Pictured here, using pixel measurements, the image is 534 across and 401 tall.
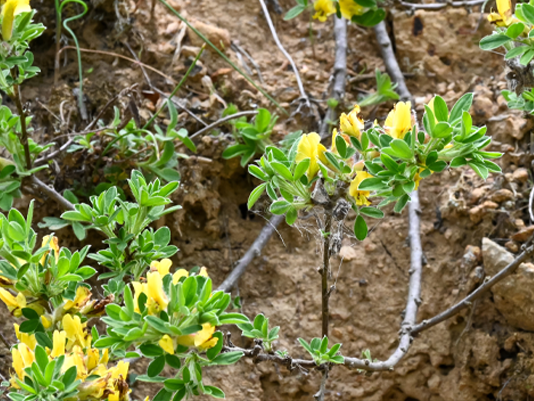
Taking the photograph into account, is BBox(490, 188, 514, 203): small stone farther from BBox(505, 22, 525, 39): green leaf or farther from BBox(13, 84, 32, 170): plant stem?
BBox(13, 84, 32, 170): plant stem

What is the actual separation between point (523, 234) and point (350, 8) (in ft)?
3.52

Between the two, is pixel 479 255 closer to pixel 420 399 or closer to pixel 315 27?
pixel 420 399

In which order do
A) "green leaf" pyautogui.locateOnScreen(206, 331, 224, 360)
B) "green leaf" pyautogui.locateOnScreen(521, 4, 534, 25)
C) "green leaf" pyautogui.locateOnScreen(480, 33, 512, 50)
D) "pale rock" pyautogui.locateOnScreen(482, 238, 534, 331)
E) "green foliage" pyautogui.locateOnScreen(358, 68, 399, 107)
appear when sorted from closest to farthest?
"green leaf" pyautogui.locateOnScreen(206, 331, 224, 360)
"green leaf" pyautogui.locateOnScreen(521, 4, 534, 25)
"green leaf" pyautogui.locateOnScreen(480, 33, 512, 50)
"pale rock" pyautogui.locateOnScreen(482, 238, 534, 331)
"green foliage" pyautogui.locateOnScreen(358, 68, 399, 107)

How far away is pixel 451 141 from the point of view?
1.24m

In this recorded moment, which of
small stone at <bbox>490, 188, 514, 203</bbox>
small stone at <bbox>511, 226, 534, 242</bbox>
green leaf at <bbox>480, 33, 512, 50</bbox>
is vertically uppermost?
green leaf at <bbox>480, 33, 512, 50</bbox>

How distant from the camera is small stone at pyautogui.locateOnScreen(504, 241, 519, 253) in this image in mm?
2025

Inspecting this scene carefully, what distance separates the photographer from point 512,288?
1.94 metres

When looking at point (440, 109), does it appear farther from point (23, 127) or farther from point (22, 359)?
point (23, 127)

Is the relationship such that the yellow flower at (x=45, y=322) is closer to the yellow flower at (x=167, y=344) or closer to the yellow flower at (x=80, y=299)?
the yellow flower at (x=80, y=299)

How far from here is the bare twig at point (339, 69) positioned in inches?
93.4

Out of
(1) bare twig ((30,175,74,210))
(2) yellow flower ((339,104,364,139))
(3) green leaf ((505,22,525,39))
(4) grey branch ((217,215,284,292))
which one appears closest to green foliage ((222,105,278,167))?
(4) grey branch ((217,215,284,292))

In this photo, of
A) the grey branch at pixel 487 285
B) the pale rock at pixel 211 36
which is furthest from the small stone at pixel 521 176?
the pale rock at pixel 211 36

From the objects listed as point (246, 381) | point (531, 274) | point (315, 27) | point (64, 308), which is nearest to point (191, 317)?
point (64, 308)

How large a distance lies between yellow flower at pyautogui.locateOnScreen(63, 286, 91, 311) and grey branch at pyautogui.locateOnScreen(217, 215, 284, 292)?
73 cm
